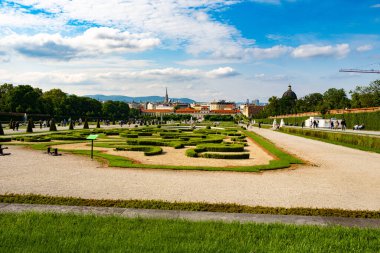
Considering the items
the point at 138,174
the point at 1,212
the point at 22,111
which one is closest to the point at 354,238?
the point at 1,212

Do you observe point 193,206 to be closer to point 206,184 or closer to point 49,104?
point 206,184

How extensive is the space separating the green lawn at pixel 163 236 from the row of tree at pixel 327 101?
60.5 meters

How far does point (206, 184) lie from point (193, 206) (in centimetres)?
279

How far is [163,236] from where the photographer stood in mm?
4703

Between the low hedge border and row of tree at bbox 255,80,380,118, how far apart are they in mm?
58561

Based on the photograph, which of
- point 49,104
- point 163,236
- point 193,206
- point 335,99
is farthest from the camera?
point 335,99

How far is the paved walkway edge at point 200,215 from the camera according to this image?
571cm

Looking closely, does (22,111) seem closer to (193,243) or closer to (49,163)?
(49,163)

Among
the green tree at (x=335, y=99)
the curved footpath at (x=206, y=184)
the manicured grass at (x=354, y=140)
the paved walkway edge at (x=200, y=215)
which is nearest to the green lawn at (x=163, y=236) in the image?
the paved walkway edge at (x=200, y=215)

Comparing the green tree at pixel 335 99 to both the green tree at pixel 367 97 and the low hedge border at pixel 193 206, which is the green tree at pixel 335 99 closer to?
the green tree at pixel 367 97

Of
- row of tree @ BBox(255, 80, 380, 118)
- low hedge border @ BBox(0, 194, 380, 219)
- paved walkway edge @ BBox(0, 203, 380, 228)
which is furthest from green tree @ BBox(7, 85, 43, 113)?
paved walkway edge @ BBox(0, 203, 380, 228)

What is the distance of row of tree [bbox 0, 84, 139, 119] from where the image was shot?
65438 mm

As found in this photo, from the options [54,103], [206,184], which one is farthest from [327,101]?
[206,184]

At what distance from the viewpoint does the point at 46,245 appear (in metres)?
4.32
